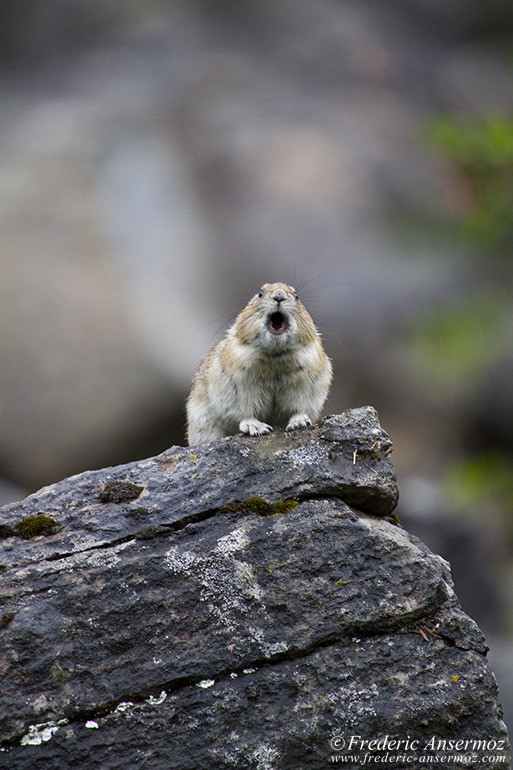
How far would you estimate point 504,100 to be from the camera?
24344 mm

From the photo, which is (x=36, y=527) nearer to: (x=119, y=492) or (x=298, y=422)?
(x=119, y=492)

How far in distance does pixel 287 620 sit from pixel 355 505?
1.44m

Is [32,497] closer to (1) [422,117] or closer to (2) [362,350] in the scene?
(2) [362,350]

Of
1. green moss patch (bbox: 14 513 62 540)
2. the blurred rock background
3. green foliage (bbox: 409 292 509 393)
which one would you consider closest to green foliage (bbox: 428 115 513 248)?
the blurred rock background

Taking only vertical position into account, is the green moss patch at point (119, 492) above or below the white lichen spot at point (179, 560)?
above

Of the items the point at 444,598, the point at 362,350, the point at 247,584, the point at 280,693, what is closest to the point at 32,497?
the point at 247,584

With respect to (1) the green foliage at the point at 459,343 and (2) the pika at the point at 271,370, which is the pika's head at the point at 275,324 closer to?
(2) the pika at the point at 271,370

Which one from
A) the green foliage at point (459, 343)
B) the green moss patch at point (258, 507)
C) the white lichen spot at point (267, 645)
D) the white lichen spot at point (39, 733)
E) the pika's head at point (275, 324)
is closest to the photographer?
the white lichen spot at point (39, 733)

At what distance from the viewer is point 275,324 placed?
8664mm

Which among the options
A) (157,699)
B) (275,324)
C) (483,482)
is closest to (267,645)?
(157,699)

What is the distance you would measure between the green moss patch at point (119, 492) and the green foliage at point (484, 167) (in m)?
16.6

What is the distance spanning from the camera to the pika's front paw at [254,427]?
824 cm

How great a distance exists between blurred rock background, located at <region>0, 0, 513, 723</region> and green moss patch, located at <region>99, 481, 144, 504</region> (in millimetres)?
9517

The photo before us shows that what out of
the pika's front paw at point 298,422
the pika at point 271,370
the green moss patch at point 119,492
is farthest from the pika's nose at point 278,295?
the green moss patch at point 119,492
